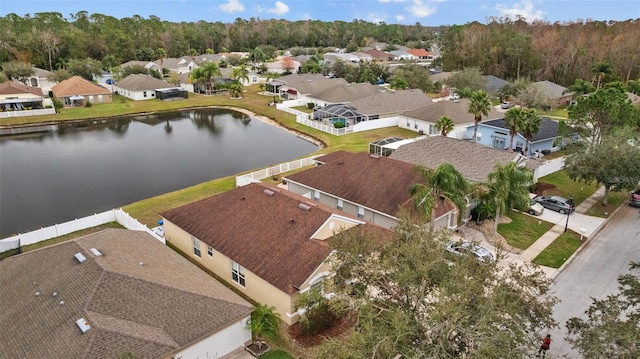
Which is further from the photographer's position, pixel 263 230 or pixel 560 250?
pixel 560 250

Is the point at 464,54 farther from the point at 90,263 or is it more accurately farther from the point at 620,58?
the point at 90,263

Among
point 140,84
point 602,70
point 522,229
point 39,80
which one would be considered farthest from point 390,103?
point 39,80

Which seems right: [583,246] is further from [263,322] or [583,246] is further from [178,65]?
[178,65]

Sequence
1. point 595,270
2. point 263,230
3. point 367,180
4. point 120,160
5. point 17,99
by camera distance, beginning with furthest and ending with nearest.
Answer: point 17,99 → point 120,160 → point 367,180 → point 595,270 → point 263,230

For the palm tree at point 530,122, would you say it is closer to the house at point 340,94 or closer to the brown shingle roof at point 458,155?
the brown shingle roof at point 458,155

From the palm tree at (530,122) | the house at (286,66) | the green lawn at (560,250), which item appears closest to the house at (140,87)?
the house at (286,66)

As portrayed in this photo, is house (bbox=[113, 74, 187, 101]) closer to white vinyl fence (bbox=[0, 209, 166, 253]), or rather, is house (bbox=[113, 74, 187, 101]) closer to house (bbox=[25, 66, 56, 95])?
house (bbox=[25, 66, 56, 95])
